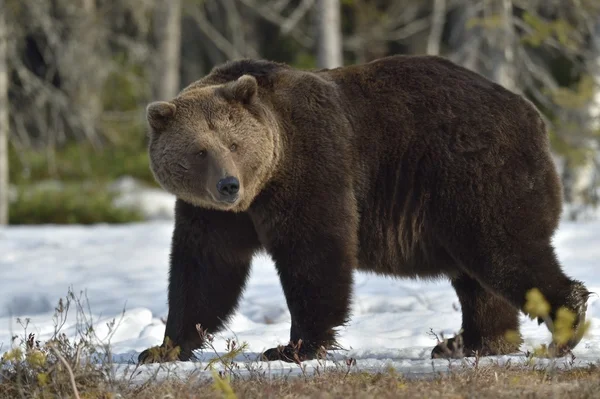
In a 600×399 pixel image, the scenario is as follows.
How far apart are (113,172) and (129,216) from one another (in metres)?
2.92

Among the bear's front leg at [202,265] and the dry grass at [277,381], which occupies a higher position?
the bear's front leg at [202,265]

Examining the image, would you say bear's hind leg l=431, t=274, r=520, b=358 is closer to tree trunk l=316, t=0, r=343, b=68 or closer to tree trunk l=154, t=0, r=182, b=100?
tree trunk l=316, t=0, r=343, b=68

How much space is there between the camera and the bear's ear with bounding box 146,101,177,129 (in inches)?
228

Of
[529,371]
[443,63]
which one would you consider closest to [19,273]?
[443,63]

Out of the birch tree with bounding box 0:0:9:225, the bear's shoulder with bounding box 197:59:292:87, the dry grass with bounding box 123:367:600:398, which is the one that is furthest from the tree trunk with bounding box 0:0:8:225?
the dry grass with bounding box 123:367:600:398

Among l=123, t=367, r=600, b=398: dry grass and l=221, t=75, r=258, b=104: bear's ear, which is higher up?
l=221, t=75, r=258, b=104: bear's ear

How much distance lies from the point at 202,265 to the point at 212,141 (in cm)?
82

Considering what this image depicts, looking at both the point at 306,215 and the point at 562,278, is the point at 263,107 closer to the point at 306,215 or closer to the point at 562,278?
the point at 306,215

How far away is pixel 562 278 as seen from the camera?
585 centimetres

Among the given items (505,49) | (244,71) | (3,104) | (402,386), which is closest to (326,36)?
(505,49)

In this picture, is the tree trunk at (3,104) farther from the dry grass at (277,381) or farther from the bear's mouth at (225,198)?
the dry grass at (277,381)

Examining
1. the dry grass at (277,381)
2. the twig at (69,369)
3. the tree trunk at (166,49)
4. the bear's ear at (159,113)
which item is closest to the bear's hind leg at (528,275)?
the dry grass at (277,381)

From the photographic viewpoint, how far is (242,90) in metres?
5.83

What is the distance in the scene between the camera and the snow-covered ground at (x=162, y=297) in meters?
6.70
